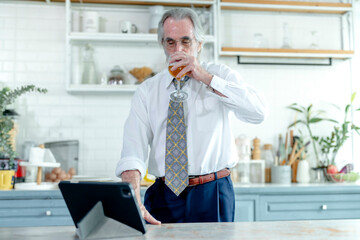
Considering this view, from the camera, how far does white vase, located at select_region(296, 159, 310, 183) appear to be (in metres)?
3.57

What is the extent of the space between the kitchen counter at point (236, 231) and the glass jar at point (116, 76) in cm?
231

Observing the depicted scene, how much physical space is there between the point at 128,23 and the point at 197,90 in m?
1.68

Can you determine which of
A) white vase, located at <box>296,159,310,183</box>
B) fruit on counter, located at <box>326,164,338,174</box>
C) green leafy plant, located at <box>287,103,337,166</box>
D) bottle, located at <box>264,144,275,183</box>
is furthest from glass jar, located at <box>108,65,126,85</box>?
fruit on counter, located at <box>326,164,338,174</box>

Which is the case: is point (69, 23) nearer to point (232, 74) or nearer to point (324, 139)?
point (232, 74)

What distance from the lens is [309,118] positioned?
3859 millimetres

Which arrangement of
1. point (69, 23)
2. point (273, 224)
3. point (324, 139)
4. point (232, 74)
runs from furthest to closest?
point (324, 139)
point (69, 23)
point (232, 74)
point (273, 224)

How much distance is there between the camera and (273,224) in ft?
4.33

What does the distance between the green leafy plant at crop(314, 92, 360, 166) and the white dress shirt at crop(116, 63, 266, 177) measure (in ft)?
6.39

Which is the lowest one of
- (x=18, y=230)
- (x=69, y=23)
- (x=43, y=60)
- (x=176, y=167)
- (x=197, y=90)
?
(x=18, y=230)

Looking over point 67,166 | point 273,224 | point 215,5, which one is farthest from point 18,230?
point 215,5

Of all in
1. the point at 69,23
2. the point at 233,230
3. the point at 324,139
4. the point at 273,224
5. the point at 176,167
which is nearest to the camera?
the point at 233,230

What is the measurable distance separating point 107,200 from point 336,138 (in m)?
3.08

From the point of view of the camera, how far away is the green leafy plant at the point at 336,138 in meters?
3.72

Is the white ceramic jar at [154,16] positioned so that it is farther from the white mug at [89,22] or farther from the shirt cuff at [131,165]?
the shirt cuff at [131,165]
